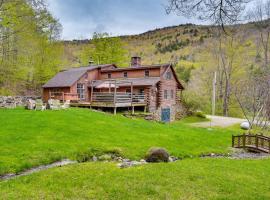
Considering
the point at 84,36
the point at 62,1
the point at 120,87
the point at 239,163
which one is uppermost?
the point at 84,36

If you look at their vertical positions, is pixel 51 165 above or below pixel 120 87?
below

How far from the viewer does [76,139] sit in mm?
14719

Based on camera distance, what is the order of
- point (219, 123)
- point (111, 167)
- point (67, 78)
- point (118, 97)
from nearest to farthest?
point (111, 167) < point (118, 97) < point (219, 123) < point (67, 78)

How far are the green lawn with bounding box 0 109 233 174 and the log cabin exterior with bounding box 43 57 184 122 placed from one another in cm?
960

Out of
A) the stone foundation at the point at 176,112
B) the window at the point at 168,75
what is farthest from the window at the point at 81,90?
the window at the point at 168,75

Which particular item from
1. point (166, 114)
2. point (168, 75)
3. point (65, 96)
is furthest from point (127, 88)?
point (65, 96)

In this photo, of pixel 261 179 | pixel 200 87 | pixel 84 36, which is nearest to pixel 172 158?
pixel 261 179

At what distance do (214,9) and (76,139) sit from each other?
10.5 m

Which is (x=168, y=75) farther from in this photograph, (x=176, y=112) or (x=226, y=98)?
(x=226, y=98)

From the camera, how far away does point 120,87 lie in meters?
32.9

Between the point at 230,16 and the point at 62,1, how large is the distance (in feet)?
33.0

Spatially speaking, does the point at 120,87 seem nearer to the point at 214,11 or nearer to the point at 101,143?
the point at 101,143

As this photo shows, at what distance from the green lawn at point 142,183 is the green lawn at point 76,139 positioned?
1.89 metres

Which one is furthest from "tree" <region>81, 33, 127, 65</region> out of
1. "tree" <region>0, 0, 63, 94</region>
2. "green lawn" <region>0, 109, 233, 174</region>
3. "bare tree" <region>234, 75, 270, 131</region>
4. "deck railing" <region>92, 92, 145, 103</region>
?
"green lawn" <region>0, 109, 233, 174</region>
